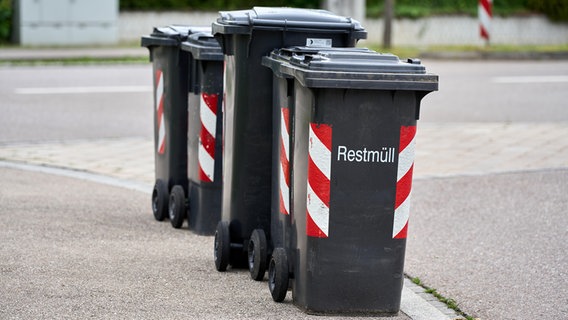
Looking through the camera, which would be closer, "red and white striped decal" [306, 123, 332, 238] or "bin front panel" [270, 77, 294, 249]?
"red and white striped decal" [306, 123, 332, 238]

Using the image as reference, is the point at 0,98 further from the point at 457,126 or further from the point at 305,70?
the point at 305,70

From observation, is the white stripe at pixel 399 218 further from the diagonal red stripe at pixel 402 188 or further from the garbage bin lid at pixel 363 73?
the garbage bin lid at pixel 363 73

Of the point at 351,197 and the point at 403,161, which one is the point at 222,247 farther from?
the point at 403,161

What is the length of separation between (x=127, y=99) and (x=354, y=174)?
32.2 ft

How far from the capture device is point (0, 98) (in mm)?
14453

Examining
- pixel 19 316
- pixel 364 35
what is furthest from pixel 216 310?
pixel 364 35

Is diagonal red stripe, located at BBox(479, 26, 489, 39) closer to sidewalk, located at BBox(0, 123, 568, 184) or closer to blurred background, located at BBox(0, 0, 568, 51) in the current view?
blurred background, located at BBox(0, 0, 568, 51)

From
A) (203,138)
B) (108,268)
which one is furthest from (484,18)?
(108,268)

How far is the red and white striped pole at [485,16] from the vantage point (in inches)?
878

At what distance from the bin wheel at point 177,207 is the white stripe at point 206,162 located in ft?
1.36

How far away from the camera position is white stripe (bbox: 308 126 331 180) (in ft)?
18.2

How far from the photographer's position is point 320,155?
5.55 m

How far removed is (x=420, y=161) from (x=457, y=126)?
7.99ft

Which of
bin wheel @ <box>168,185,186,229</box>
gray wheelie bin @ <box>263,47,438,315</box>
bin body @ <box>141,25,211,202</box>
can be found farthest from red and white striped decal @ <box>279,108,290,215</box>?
bin body @ <box>141,25,211,202</box>
